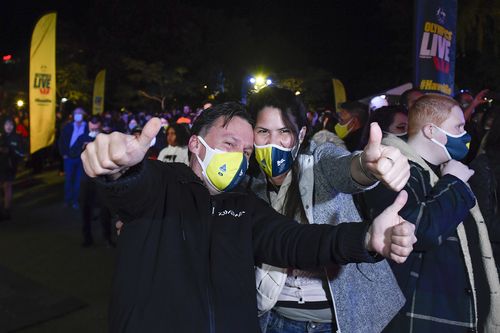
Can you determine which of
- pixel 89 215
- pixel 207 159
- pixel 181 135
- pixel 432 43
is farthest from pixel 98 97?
pixel 207 159

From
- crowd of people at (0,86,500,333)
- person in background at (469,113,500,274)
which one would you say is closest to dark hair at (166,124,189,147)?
crowd of people at (0,86,500,333)

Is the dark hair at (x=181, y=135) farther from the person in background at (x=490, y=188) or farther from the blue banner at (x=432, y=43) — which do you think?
the person in background at (x=490, y=188)

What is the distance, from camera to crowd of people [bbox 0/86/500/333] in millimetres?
1662

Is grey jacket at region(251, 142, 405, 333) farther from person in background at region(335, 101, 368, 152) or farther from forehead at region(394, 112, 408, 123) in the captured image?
person in background at region(335, 101, 368, 152)

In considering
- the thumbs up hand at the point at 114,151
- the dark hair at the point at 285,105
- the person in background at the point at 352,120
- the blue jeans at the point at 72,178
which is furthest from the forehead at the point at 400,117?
the blue jeans at the point at 72,178

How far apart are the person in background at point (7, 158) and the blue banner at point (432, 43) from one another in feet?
22.7

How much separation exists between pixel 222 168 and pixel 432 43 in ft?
15.7

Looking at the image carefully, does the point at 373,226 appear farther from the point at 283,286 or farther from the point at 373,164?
Result: the point at 283,286

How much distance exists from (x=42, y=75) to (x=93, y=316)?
6.21 metres

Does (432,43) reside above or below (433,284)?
above

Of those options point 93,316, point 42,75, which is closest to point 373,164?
point 93,316

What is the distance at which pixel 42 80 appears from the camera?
9.44 metres

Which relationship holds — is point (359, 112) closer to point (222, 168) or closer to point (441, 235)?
point (441, 235)

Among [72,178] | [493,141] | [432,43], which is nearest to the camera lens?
[493,141]
